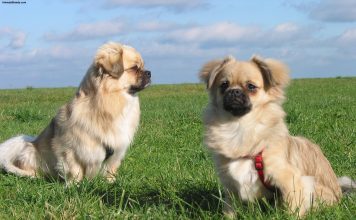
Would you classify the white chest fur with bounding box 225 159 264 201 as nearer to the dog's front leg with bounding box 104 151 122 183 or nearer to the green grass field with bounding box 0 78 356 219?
the green grass field with bounding box 0 78 356 219

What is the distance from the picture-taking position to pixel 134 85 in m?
6.61

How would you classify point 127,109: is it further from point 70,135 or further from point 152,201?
point 152,201

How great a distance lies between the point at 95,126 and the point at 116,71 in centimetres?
70

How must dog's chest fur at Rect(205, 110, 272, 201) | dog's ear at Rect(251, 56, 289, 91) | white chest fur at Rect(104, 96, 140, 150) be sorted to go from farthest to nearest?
white chest fur at Rect(104, 96, 140, 150)
dog's ear at Rect(251, 56, 289, 91)
dog's chest fur at Rect(205, 110, 272, 201)

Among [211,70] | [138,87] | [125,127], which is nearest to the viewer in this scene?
[211,70]

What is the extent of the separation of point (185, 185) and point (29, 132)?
19.9 ft

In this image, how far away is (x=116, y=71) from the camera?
6.39m

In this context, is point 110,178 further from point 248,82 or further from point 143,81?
point 248,82

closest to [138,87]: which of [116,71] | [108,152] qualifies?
Result: [116,71]

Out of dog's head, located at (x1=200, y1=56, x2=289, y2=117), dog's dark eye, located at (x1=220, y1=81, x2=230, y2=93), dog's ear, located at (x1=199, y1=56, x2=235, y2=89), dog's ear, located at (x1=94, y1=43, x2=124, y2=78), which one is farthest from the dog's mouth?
dog's dark eye, located at (x1=220, y1=81, x2=230, y2=93)

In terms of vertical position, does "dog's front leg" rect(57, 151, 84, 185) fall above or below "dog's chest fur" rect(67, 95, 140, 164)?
below

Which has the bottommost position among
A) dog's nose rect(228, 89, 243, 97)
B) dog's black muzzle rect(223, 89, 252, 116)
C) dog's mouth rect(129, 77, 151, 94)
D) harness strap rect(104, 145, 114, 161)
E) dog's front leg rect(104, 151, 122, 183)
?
dog's front leg rect(104, 151, 122, 183)

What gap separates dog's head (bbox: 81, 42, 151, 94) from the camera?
6355mm

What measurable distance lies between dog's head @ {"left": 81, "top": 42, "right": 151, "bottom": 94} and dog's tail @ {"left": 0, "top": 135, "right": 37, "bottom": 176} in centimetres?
114
